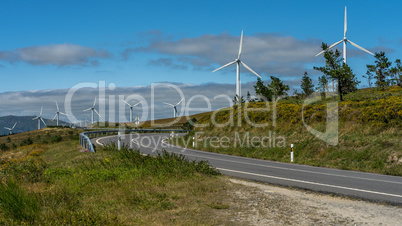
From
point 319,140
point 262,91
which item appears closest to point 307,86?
point 262,91

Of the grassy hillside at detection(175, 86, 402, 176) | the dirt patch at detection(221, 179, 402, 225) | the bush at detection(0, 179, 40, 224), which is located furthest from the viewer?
the grassy hillside at detection(175, 86, 402, 176)

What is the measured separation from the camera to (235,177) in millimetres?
14492

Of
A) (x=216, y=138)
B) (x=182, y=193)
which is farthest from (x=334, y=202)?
(x=216, y=138)

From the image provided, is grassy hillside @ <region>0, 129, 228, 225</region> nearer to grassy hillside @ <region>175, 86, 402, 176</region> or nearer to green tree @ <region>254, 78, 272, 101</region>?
grassy hillside @ <region>175, 86, 402, 176</region>

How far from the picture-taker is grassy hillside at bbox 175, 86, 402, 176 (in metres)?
19.0

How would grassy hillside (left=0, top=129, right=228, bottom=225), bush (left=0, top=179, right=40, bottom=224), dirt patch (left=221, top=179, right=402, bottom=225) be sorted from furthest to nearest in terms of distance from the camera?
dirt patch (left=221, top=179, right=402, bottom=225) < grassy hillside (left=0, top=129, right=228, bottom=225) < bush (left=0, top=179, right=40, bottom=224)

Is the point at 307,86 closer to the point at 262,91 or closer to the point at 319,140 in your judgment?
the point at 262,91

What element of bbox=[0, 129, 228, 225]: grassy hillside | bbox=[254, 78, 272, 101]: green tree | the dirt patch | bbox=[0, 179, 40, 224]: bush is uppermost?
bbox=[254, 78, 272, 101]: green tree

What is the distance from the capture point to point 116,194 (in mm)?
9398

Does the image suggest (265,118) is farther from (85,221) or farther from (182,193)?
(85,221)

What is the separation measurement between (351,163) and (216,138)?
55.7ft

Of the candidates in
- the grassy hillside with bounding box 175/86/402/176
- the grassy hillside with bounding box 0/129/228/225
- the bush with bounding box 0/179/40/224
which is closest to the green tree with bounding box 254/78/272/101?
the grassy hillside with bounding box 175/86/402/176

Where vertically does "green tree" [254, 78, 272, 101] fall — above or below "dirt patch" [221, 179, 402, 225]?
above

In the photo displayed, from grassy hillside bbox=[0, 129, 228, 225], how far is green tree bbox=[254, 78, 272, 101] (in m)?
40.2
